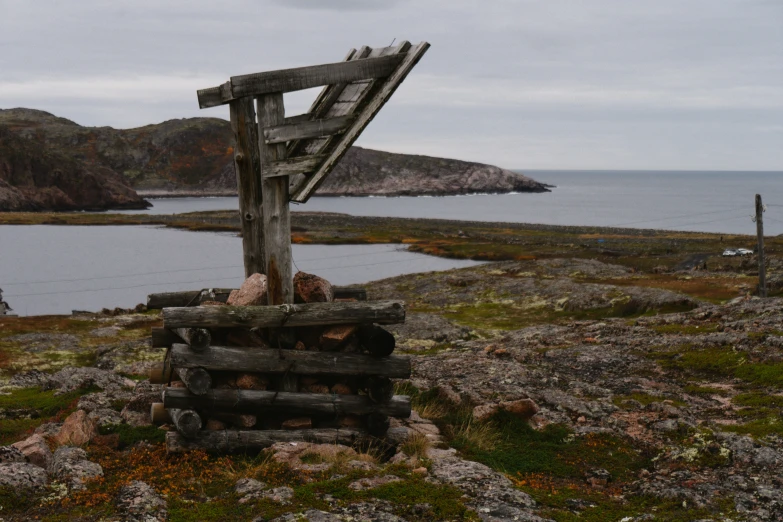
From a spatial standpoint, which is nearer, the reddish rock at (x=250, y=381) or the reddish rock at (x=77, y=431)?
the reddish rock at (x=250, y=381)

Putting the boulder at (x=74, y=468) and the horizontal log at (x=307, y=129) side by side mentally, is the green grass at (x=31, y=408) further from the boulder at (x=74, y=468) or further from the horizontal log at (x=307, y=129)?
the horizontal log at (x=307, y=129)

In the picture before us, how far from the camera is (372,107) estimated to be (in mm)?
12992

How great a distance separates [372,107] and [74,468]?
812 centimetres

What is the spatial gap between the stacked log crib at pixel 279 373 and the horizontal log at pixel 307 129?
113 inches

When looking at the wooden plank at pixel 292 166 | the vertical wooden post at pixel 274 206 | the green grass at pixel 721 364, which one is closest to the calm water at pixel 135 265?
the green grass at pixel 721 364

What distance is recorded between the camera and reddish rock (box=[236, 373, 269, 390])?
12609mm

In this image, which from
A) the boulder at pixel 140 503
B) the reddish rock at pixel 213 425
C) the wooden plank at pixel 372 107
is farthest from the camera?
the wooden plank at pixel 372 107

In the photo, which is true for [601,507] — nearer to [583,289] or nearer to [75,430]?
[75,430]

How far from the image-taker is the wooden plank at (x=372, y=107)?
12.8 metres

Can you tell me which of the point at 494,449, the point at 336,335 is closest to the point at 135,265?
the point at 336,335

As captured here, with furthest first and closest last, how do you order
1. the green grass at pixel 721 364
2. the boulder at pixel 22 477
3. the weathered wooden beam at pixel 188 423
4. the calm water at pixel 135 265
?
the calm water at pixel 135 265
the green grass at pixel 721 364
the weathered wooden beam at pixel 188 423
the boulder at pixel 22 477

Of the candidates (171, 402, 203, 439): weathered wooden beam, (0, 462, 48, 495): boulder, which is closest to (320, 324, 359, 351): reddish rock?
(171, 402, 203, 439): weathered wooden beam

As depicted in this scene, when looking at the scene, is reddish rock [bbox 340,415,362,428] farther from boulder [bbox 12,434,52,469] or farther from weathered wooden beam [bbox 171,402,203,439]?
boulder [bbox 12,434,52,469]

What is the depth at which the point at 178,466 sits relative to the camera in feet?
38.1
